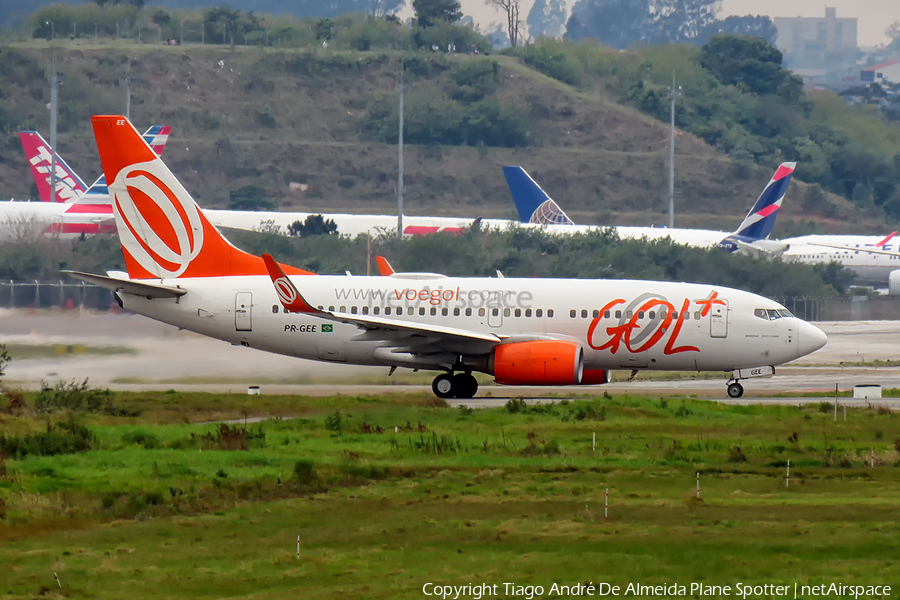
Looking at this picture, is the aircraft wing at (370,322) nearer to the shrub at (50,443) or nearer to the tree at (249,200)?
the shrub at (50,443)

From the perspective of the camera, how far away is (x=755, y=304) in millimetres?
40438

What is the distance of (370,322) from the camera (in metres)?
38.1

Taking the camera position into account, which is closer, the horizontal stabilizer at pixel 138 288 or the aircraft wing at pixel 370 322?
the aircraft wing at pixel 370 322

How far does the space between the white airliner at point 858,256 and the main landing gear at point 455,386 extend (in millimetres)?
64112

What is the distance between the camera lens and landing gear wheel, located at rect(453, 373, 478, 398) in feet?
131

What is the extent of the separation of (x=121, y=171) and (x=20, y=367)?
7.53m

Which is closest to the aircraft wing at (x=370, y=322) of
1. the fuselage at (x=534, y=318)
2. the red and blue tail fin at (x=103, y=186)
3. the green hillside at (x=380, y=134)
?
the fuselage at (x=534, y=318)

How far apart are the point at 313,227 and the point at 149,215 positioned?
184 feet

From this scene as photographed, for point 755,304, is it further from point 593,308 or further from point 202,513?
point 202,513

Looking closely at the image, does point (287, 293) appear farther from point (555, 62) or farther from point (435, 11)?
point (435, 11)

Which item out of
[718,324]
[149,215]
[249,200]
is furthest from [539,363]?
[249,200]

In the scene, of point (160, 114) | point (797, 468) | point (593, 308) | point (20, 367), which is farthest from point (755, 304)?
point (160, 114)

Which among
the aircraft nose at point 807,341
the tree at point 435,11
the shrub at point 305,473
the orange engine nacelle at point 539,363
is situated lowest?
the shrub at point 305,473

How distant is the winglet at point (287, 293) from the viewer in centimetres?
3694
